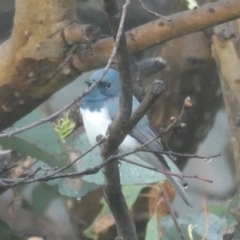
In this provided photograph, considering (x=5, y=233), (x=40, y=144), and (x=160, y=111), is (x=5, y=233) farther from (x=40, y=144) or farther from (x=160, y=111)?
(x=160, y=111)

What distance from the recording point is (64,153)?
1.14 meters

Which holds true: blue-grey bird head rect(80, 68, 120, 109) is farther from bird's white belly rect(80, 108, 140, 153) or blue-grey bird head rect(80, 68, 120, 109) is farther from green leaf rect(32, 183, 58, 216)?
green leaf rect(32, 183, 58, 216)

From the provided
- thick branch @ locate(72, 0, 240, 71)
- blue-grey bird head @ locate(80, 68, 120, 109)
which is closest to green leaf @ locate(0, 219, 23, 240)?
blue-grey bird head @ locate(80, 68, 120, 109)

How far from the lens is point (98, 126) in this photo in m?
1.22

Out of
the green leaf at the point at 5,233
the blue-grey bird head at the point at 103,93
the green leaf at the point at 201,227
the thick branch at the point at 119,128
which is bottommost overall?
the green leaf at the point at 201,227

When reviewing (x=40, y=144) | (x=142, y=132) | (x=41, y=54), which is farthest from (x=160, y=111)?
(x=41, y=54)

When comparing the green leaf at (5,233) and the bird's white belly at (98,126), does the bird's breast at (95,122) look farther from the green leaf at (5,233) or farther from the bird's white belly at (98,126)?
the green leaf at (5,233)

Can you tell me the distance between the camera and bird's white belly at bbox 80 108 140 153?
122 centimetres

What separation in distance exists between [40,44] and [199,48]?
2.73ft

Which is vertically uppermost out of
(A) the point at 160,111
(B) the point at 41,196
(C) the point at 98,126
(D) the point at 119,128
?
(D) the point at 119,128

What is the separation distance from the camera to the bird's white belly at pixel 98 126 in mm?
1218

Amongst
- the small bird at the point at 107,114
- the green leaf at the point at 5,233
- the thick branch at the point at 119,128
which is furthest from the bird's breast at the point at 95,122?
the thick branch at the point at 119,128

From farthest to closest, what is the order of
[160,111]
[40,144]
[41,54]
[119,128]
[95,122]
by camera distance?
[160,111] → [95,122] → [40,144] → [41,54] → [119,128]

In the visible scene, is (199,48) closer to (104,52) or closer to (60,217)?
(60,217)
